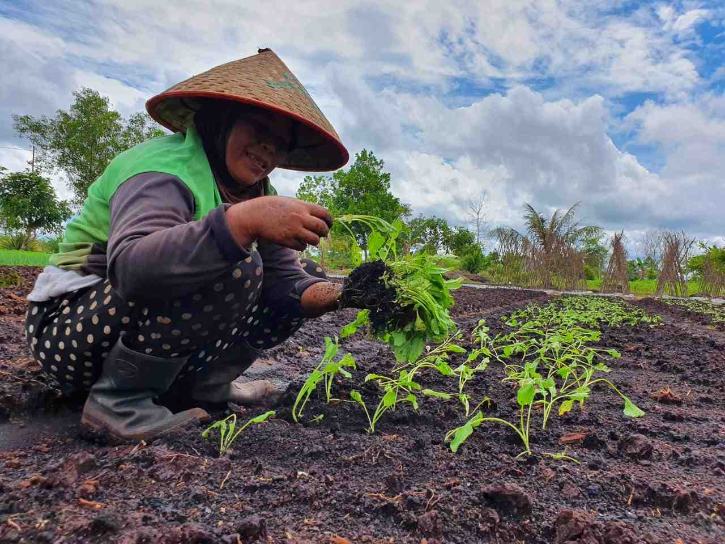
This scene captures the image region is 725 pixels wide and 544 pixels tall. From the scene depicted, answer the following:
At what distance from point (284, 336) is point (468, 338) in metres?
2.13

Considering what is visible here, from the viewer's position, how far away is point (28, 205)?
36000mm

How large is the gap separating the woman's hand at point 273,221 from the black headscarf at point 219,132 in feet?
1.44

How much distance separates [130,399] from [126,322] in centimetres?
27

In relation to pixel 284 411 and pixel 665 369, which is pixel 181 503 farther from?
pixel 665 369

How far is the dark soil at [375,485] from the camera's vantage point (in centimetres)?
104

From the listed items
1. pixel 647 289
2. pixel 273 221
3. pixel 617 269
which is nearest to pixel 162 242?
pixel 273 221

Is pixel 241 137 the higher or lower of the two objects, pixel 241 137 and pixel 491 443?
the higher

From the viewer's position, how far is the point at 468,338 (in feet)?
12.9

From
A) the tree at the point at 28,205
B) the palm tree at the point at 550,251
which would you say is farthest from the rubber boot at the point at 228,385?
the tree at the point at 28,205

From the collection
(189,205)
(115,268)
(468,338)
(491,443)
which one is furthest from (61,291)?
(468,338)

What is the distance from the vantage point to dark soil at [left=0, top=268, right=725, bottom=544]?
1.04 m

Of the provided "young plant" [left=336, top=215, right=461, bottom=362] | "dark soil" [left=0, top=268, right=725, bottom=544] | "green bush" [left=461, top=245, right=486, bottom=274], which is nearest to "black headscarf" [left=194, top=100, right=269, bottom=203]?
"young plant" [left=336, top=215, right=461, bottom=362]

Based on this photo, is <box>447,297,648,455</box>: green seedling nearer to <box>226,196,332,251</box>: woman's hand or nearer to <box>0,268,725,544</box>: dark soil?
<box>0,268,725,544</box>: dark soil

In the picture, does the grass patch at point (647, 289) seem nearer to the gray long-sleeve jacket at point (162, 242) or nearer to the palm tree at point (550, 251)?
the palm tree at point (550, 251)
